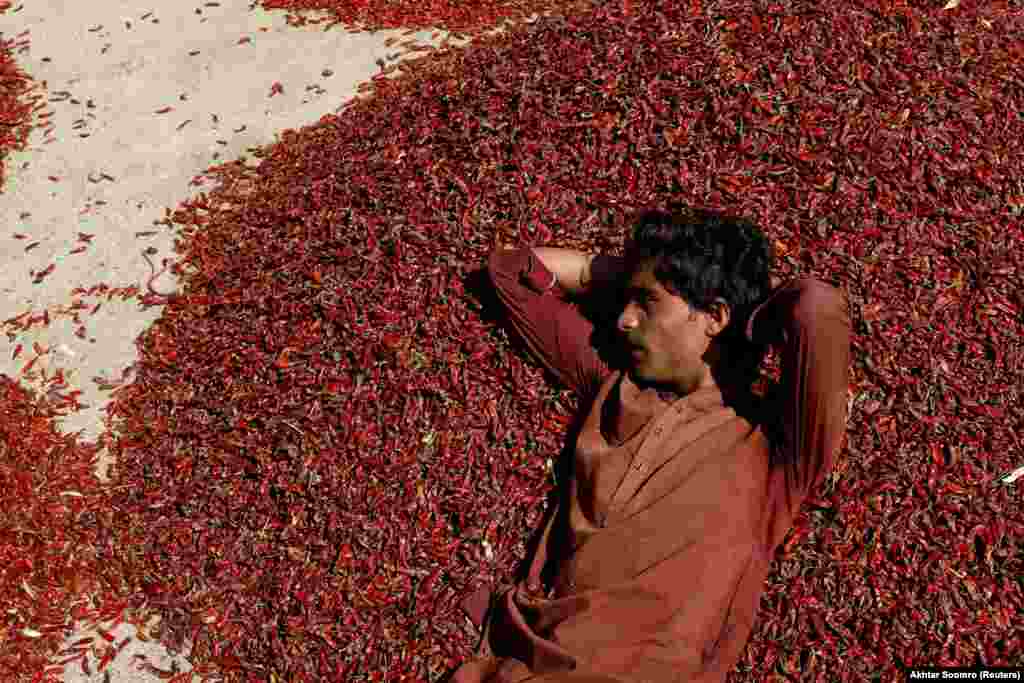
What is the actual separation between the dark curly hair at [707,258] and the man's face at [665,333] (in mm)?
44

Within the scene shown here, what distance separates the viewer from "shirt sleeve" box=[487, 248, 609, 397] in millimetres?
4711

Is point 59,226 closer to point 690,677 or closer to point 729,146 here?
point 729,146

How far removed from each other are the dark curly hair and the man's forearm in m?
0.45

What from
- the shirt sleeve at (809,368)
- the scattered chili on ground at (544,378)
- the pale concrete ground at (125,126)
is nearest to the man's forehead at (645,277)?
the shirt sleeve at (809,368)

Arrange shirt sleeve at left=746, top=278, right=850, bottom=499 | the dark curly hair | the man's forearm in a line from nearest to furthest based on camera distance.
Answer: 1. shirt sleeve at left=746, top=278, right=850, bottom=499
2. the dark curly hair
3. the man's forearm

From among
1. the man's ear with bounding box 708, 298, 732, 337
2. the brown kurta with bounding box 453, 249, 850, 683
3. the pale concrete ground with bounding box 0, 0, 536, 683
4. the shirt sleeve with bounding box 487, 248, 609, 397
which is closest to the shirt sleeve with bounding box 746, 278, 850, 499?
the brown kurta with bounding box 453, 249, 850, 683

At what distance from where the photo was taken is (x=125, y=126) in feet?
27.6

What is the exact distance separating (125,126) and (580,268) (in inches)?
205

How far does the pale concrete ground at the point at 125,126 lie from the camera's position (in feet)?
22.4

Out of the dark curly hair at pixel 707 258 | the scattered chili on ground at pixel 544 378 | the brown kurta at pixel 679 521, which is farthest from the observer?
the scattered chili on ground at pixel 544 378

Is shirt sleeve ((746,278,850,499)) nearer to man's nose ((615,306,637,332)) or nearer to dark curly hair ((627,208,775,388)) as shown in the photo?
dark curly hair ((627,208,775,388))

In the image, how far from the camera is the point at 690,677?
13.1 feet

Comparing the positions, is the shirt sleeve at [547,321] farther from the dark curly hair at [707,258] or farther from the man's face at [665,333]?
the dark curly hair at [707,258]

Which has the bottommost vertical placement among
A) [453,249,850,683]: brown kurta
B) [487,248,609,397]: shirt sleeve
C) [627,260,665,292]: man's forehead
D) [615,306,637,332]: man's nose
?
[453,249,850,683]: brown kurta
